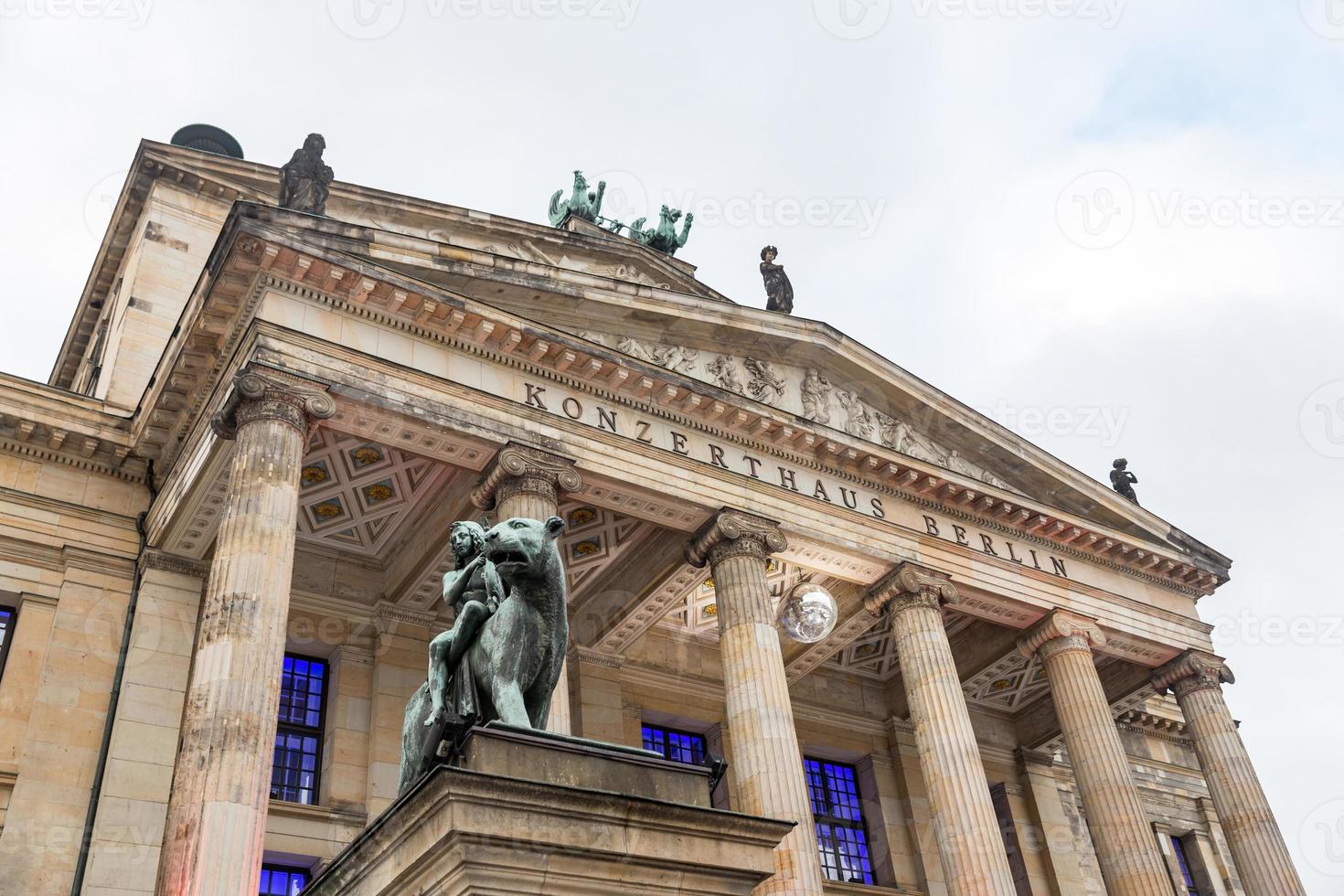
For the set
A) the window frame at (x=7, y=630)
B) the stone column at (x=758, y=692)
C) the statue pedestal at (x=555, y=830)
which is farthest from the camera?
the window frame at (x=7, y=630)

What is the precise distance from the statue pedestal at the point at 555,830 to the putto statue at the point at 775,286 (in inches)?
744

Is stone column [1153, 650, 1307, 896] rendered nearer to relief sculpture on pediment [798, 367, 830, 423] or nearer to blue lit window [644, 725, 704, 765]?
relief sculpture on pediment [798, 367, 830, 423]

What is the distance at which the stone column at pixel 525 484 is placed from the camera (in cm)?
1789

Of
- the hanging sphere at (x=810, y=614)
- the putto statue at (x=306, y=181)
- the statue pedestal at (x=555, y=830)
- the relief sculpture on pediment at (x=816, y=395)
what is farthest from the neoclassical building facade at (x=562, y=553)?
the statue pedestal at (x=555, y=830)

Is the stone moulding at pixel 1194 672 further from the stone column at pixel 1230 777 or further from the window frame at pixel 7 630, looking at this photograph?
the window frame at pixel 7 630

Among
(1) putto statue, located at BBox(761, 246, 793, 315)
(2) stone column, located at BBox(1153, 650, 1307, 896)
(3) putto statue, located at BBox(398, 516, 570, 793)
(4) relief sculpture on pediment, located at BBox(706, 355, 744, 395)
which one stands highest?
(1) putto statue, located at BBox(761, 246, 793, 315)

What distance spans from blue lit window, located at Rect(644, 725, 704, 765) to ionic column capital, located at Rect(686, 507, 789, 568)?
5659 mm

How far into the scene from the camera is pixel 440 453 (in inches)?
725

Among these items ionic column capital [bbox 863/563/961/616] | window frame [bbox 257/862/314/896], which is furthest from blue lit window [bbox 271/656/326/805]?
ionic column capital [bbox 863/563/961/616]

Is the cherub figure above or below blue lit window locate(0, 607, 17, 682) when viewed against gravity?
below

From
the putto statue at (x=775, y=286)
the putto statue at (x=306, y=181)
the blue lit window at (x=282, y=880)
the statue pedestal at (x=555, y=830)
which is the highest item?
the putto statue at (x=775, y=286)

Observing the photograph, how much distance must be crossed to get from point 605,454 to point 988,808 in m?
8.88

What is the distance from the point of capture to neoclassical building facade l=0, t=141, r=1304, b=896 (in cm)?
1681

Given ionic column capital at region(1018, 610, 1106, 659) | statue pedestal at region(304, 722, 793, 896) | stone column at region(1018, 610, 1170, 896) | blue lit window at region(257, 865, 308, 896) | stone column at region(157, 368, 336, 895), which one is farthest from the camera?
ionic column capital at region(1018, 610, 1106, 659)
